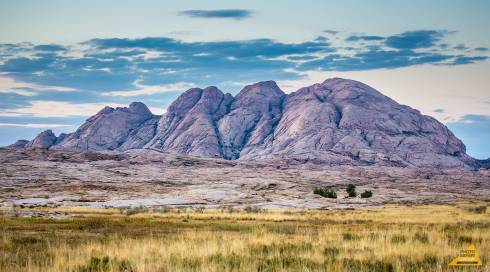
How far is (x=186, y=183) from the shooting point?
116750 millimetres

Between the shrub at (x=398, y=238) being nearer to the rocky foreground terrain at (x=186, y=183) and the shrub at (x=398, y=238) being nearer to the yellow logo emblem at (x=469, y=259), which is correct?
the yellow logo emblem at (x=469, y=259)

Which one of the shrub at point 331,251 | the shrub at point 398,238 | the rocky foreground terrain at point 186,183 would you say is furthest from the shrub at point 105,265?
the rocky foreground terrain at point 186,183

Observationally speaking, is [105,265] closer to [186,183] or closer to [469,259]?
[469,259]

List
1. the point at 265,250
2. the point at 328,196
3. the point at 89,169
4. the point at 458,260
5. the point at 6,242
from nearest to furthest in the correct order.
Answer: the point at 458,260 → the point at 265,250 → the point at 6,242 → the point at 328,196 → the point at 89,169

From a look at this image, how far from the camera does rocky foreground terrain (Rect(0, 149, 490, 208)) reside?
78.4 m

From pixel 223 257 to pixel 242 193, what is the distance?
76.8 meters

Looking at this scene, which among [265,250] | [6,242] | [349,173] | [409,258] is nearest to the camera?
[409,258]

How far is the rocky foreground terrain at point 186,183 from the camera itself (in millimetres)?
78375

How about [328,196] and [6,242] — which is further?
[328,196]

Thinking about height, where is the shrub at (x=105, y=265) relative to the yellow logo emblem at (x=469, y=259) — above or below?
below

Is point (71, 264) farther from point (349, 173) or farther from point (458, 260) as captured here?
point (349, 173)

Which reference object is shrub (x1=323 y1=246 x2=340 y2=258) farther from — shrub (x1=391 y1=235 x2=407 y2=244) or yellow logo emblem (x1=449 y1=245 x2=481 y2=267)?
yellow logo emblem (x1=449 y1=245 x2=481 y2=267)

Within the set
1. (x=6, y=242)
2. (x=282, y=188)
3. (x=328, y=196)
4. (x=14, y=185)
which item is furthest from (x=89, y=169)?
(x=6, y=242)

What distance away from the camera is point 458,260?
1317cm
